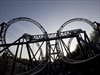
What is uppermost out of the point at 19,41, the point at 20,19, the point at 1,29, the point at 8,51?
the point at 20,19

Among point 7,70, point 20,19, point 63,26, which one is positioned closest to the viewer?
point 7,70

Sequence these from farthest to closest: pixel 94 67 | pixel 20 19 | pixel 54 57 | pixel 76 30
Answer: pixel 54 57 < pixel 20 19 < pixel 76 30 < pixel 94 67

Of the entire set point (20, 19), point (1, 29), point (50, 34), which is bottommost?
point (50, 34)

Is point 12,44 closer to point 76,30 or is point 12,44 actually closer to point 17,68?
point 17,68

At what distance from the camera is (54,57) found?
72.9 ft

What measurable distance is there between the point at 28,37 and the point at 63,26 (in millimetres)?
7189

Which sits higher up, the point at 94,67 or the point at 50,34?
the point at 50,34

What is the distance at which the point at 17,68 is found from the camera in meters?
15.9

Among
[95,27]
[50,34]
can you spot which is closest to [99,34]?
[95,27]

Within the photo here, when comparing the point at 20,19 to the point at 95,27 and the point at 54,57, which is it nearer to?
the point at 54,57

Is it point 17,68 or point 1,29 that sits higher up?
point 1,29

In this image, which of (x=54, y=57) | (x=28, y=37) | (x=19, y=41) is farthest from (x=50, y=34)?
(x=54, y=57)

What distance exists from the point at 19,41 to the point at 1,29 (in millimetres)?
5129

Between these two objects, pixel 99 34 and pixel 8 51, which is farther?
pixel 99 34
